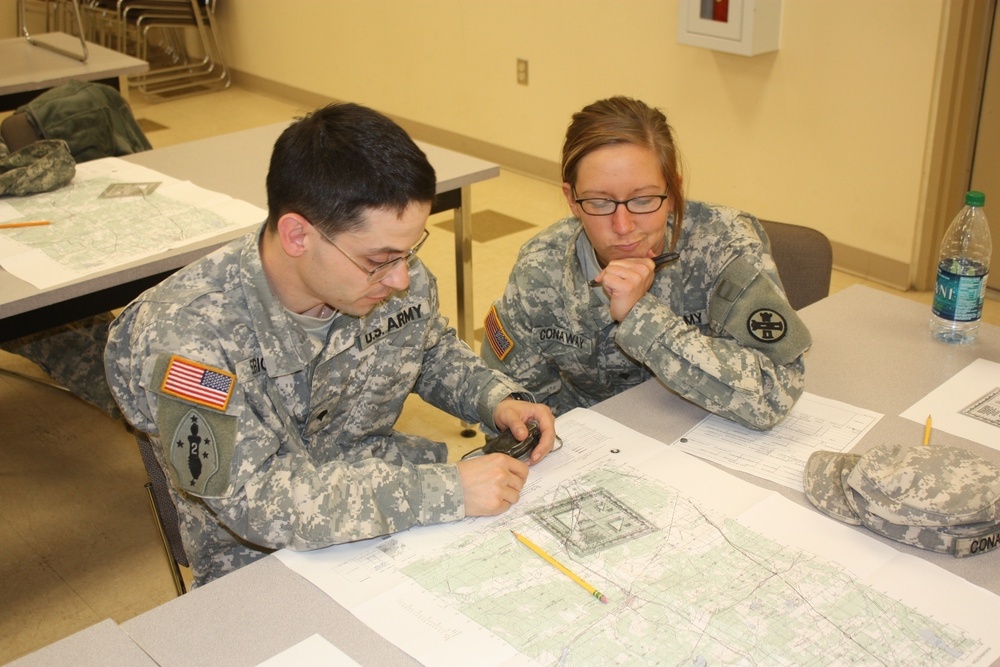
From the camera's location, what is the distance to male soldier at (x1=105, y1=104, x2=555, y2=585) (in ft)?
4.33

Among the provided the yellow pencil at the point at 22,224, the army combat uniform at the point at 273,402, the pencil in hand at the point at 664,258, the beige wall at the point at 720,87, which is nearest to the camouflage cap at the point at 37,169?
the yellow pencil at the point at 22,224

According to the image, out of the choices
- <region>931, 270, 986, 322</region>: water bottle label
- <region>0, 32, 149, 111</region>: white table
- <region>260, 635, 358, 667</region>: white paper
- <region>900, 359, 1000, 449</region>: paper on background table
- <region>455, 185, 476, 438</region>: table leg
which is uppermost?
<region>0, 32, 149, 111</region>: white table

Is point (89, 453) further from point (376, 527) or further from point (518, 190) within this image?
point (518, 190)

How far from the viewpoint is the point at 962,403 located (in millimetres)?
1609

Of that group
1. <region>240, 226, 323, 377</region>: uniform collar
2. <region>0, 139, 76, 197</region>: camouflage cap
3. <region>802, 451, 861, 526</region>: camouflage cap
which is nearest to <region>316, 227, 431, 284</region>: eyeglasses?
<region>240, 226, 323, 377</region>: uniform collar

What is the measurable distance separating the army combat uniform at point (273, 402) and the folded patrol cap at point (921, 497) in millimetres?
513

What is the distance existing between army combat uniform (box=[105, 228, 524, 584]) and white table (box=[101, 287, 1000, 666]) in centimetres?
10

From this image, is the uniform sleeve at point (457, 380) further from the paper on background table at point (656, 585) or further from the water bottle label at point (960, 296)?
the water bottle label at point (960, 296)

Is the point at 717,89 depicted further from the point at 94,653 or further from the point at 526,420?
the point at 94,653

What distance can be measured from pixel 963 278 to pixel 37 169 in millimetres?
2216

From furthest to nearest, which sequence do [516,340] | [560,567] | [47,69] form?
[47,69] < [516,340] < [560,567]

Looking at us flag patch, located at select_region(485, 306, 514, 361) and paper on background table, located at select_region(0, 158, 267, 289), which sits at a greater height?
paper on background table, located at select_region(0, 158, 267, 289)

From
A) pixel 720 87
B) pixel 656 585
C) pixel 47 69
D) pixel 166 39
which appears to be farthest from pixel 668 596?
pixel 166 39

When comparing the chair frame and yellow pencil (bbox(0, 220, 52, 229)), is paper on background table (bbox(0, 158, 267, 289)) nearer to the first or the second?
yellow pencil (bbox(0, 220, 52, 229))
